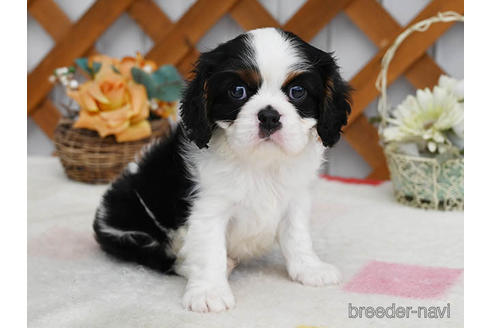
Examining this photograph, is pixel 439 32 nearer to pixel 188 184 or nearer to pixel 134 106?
pixel 134 106

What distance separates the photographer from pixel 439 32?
328 cm

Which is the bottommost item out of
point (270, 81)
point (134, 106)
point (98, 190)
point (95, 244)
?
point (98, 190)

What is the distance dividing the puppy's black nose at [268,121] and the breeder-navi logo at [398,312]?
0.55 metres

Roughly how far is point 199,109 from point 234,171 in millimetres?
222

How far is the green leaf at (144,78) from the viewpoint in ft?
10.9

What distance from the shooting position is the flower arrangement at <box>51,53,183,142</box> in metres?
3.17

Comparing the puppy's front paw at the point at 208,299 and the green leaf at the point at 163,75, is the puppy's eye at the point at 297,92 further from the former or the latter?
the green leaf at the point at 163,75

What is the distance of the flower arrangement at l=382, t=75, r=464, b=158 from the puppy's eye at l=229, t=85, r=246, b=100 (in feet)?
4.43

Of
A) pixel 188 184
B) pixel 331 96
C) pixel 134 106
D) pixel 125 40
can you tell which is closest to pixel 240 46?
pixel 331 96

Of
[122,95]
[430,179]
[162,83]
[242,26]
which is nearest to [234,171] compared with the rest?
[430,179]

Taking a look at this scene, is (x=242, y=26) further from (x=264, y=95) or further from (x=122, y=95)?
(x=264, y=95)

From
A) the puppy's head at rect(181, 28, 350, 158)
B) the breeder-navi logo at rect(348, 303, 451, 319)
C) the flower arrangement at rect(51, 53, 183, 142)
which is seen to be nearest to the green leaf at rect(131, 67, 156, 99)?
the flower arrangement at rect(51, 53, 183, 142)

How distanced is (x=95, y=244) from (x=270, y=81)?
107 cm

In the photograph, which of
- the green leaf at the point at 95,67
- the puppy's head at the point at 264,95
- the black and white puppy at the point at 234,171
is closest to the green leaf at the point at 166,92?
the green leaf at the point at 95,67
